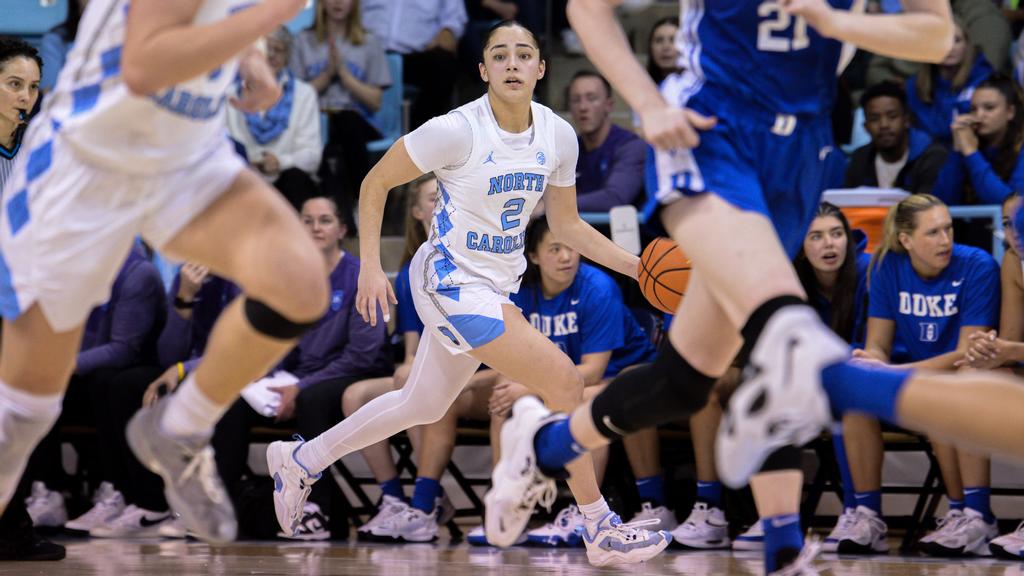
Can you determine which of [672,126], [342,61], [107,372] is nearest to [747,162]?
[672,126]

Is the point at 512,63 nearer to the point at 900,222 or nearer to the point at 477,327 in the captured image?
the point at 477,327

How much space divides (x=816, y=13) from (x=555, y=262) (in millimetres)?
3665

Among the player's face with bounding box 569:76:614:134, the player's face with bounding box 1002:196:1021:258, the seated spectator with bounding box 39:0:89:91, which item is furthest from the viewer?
the seated spectator with bounding box 39:0:89:91

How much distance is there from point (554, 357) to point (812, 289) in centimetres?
242

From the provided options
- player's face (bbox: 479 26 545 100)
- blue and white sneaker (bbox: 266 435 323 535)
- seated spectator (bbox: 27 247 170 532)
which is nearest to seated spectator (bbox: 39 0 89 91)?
seated spectator (bbox: 27 247 170 532)

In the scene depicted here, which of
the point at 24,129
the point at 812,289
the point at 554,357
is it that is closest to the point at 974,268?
the point at 812,289

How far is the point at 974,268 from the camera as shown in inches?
250

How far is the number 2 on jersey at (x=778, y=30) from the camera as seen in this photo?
133 inches

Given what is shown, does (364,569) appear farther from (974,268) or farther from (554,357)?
(974,268)

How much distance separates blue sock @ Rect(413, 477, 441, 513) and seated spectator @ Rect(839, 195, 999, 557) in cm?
212

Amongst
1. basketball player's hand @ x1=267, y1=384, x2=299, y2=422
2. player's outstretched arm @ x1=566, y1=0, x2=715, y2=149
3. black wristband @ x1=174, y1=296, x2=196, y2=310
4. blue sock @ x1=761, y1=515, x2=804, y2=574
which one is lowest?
basketball player's hand @ x1=267, y1=384, x2=299, y2=422

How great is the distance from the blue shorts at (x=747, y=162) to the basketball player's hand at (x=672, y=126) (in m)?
0.06

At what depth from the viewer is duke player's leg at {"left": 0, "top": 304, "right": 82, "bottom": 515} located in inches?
137

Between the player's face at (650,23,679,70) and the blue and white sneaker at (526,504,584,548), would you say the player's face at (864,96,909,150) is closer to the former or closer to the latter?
the player's face at (650,23,679,70)
